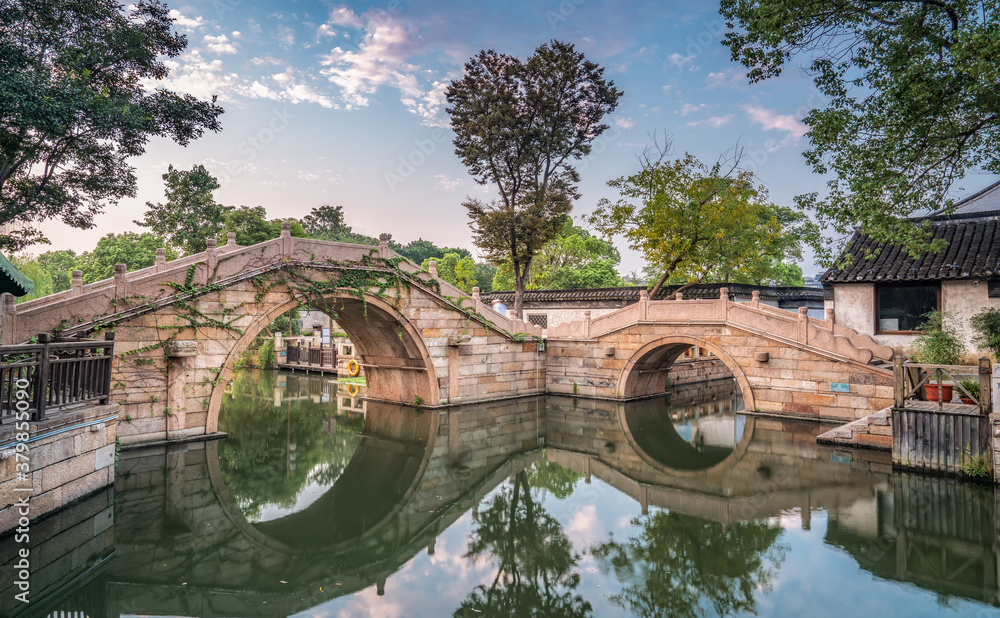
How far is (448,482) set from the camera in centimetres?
891

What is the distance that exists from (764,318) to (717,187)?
6803 millimetres

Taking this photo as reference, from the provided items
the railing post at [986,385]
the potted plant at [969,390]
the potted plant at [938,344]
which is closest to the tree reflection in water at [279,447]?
the railing post at [986,385]

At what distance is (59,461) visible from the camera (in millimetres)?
6203

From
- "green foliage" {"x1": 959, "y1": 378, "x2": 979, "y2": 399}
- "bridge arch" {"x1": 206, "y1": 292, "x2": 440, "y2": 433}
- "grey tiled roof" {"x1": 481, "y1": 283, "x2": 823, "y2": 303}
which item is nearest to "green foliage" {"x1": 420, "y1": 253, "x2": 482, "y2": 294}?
"grey tiled roof" {"x1": 481, "y1": 283, "x2": 823, "y2": 303}

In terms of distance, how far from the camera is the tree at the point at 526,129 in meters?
19.7

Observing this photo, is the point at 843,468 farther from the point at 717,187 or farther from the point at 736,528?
the point at 717,187

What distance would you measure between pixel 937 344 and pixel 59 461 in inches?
539

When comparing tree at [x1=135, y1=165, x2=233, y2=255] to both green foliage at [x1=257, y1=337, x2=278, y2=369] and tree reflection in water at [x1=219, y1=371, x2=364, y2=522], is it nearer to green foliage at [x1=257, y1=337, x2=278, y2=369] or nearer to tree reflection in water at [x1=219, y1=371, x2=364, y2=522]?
green foliage at [x1=257, y1=337, x2=278, y2=369]

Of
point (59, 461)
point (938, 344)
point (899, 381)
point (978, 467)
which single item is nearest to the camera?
point (59, 461)

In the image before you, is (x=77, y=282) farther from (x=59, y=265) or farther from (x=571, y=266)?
(x=59, y=265)

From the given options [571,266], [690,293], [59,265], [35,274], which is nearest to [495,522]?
[690,293]

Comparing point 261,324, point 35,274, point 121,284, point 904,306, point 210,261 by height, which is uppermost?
point 35,274

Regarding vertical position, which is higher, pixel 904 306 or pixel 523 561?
pixel 904 306

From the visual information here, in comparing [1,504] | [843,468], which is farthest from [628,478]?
[1,504]
